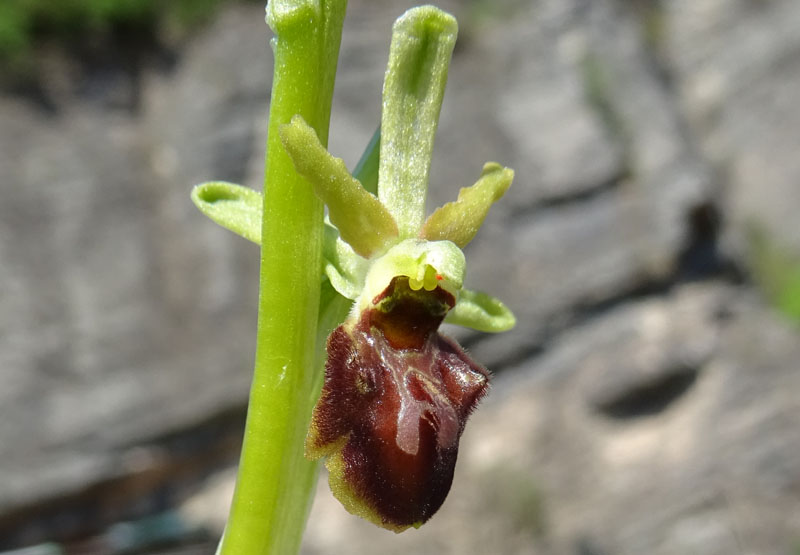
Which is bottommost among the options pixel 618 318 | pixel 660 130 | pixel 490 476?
pixel 490 476

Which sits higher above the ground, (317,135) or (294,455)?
(317,135)

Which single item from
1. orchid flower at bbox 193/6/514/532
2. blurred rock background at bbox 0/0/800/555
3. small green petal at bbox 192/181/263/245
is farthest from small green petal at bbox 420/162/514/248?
blurred rock background at bbox 0/0/800/555

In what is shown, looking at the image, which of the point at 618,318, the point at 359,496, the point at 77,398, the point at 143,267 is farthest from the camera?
the point at 618,318

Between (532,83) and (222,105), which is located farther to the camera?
(532,83)

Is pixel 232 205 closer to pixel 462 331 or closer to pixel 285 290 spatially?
pixel 285 290

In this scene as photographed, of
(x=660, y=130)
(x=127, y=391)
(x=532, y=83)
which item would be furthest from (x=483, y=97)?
(x=127, y=391)

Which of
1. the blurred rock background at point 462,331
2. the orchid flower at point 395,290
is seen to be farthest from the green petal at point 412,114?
the blurred rock background at point 462,331

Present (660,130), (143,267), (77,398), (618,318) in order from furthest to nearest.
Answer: (660,130) → (618,318) → (143,267) → (77,398)

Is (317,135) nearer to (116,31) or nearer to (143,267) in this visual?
(143,267)

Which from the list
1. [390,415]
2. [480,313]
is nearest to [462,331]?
[480,313]
